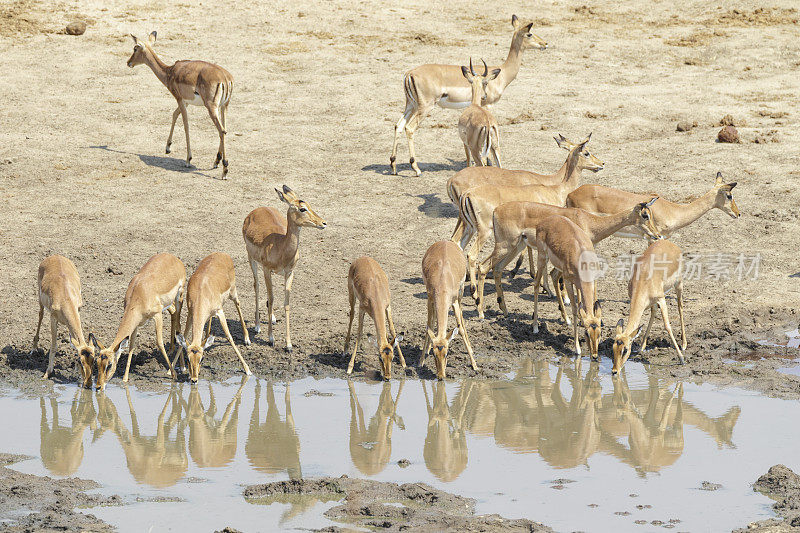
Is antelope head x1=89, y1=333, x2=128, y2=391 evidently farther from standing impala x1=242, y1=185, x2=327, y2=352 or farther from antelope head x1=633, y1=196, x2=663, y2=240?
antelope head x1=633, y1=196, x2=663, y2=240

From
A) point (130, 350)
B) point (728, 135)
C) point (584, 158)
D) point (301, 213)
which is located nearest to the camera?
point (130, 350)

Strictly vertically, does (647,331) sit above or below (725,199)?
Answer: below

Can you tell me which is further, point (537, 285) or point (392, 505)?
point (537, 285)

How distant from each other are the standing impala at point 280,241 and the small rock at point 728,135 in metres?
7.86

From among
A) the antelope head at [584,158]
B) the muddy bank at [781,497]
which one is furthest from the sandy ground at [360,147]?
the muddy bank at [781,497]

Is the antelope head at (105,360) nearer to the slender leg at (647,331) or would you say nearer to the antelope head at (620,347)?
the antelope head at (620,347)

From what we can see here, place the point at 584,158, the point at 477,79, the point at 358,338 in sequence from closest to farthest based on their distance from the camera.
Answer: the point at 358,338 < the point at 584,158 < the point at 477,79

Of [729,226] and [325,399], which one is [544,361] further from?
[729,226]

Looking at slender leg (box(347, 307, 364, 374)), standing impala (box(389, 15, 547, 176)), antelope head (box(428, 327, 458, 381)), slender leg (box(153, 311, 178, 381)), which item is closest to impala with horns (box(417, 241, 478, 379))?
antelope head (box(428, 327, 458, 381))

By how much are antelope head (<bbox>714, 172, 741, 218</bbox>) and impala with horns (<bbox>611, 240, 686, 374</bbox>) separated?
2.25 metres

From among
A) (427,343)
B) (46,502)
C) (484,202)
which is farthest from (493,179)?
(46,502)

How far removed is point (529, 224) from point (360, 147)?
19.4 ft

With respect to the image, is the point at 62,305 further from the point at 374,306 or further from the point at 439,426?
the point at 439,426

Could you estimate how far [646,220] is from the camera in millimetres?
11977
